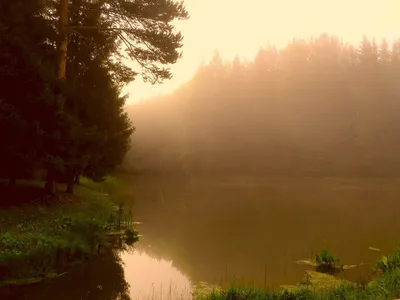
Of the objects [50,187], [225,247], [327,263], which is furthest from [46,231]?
[327,263]

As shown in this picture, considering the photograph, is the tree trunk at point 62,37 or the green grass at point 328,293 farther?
the tree trunk at point 62,37

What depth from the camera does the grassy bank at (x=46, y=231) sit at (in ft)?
42.1

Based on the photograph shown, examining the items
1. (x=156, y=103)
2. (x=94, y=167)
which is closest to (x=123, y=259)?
(x=94, y=167)

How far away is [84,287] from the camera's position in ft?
41.1

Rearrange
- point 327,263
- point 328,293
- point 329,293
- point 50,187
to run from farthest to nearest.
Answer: point 50,187
point 327,263
point 328,293
point 329,293

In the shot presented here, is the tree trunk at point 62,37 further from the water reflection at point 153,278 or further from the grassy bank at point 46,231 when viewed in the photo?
the water reflection at point 153,278

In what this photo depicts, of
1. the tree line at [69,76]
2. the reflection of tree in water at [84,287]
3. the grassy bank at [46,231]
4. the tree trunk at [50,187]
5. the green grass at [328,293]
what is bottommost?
the reflection of tree in water at [84,287]

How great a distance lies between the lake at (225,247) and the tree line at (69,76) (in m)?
5.33

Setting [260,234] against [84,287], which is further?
[260,234]

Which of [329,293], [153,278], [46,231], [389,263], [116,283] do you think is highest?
[46,231]

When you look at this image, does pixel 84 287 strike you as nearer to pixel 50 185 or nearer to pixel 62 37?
pixel 50 185

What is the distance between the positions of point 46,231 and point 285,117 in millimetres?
100048

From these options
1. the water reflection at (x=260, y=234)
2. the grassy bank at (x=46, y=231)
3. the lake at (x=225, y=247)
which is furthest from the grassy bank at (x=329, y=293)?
the grassy bank at (x=46, y=231)

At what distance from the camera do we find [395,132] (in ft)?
327
